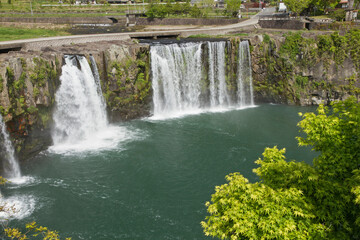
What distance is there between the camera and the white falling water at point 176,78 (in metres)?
39.1

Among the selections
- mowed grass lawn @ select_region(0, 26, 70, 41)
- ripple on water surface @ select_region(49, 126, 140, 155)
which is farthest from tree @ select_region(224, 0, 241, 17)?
ripple on water surface @ select_region(49, 126, 140, 155)

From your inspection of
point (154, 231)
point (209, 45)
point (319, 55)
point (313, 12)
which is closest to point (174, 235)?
point (154, 231)

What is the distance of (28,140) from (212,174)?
15900mm

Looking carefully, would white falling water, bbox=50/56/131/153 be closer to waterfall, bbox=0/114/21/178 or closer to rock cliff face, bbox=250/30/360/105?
waterfall, bbox=0/114/21/178

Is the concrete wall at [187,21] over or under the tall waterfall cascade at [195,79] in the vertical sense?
over

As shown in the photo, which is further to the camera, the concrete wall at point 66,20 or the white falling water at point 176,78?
the concrete wall at point 66,20

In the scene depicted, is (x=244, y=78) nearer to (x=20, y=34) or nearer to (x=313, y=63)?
(x=313, y=63)

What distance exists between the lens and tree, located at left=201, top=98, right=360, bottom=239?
36.2 feet

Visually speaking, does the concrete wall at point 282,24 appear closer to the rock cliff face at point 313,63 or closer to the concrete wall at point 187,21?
the rock cliff face at point 313,63

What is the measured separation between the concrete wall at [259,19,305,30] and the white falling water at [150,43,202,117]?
17.7m

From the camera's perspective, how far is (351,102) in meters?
13.8

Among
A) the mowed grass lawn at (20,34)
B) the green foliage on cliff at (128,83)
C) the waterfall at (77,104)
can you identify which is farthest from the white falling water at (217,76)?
the mowed grass lawn at (20,34)

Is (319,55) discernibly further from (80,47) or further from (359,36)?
(80,47)

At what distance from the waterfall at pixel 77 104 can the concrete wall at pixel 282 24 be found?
3160 centimetres
